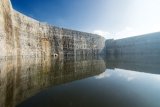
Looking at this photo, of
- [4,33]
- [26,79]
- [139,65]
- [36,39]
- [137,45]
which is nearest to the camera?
[26,79]

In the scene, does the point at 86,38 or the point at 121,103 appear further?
the point at 86,38

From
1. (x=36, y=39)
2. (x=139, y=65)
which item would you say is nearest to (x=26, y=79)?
(x=139, y=65)

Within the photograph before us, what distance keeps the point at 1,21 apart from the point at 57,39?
27.6 meters

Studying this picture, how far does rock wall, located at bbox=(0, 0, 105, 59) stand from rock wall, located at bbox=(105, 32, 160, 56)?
6.01 meters

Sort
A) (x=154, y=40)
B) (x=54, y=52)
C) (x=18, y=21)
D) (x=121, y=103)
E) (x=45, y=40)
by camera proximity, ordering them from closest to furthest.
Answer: (x=121, y=103) → (x=18, y=21) → (x=45, y=40) → (x=54, y=52) → (x=154, y=40)

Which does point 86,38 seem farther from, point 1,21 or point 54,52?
point 1,21

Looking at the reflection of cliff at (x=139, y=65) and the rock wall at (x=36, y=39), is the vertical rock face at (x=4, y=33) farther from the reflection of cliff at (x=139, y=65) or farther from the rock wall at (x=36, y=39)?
the reflection of cliff at (x=139, y=65)

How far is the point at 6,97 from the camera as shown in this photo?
5.75m

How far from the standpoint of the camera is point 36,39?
33094mm

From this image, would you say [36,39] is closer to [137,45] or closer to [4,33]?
[4,33]

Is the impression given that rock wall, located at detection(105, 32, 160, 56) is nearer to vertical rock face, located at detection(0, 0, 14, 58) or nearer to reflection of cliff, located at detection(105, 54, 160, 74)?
reflection of cliff, located at detection(105, 54, 160, 74)

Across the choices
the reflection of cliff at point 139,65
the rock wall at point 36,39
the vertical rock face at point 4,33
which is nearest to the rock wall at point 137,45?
the rock wall at point 36,39

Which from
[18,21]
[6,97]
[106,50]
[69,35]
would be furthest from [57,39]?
[6,97]

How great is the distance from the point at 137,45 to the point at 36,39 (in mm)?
33658
